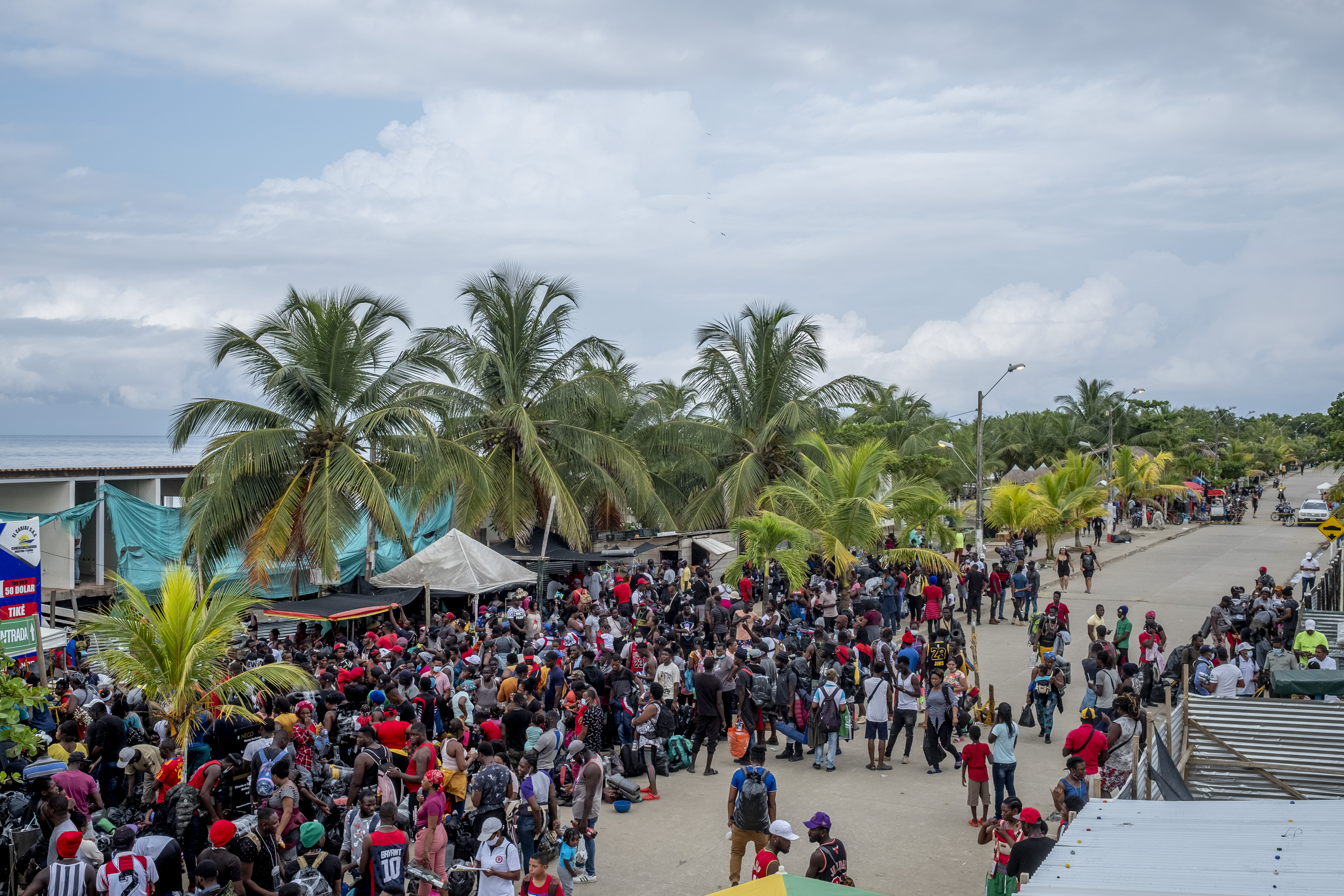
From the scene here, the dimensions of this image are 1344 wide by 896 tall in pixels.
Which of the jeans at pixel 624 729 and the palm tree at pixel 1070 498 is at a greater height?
the palm tree at pixel 1070 498

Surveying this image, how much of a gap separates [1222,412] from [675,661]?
120010 millimetres

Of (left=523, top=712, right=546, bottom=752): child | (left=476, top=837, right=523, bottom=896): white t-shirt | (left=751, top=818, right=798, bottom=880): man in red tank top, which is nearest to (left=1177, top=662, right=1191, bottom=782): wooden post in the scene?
(left=751, top=818, right=798, bottom=880): man in red tank top

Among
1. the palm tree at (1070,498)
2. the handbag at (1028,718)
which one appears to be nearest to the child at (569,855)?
the handbag at (1028,718)

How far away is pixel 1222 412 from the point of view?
117438mm

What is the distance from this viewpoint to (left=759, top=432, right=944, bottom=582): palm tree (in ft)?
74.4

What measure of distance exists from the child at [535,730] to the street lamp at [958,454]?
21.4 metres

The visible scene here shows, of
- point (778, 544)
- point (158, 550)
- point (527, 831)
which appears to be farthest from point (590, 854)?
point (158, 550)

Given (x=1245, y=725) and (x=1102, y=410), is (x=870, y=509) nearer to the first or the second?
(x=1245, y=725)

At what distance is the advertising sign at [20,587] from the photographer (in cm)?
1212

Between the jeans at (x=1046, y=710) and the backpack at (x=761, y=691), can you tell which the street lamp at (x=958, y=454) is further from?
the backpack at (x=761, y=691)

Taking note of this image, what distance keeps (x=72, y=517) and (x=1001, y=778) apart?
16.8 metres

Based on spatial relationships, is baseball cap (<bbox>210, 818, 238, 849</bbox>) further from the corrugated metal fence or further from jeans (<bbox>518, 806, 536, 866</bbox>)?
the corrugated metal fence

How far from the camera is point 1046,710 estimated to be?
1277 centimetres

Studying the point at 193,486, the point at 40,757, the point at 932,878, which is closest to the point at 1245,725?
the point at 932,878
